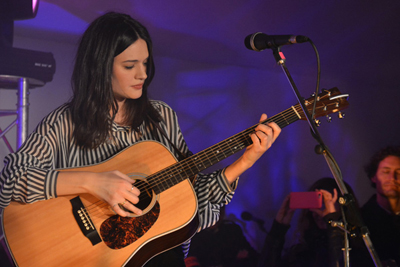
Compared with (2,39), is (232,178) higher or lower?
lower

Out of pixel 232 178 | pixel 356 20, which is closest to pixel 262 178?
pixel 356 20

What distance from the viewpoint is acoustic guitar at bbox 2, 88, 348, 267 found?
148cm

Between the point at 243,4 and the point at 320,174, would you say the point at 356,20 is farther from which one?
the point at 320,174

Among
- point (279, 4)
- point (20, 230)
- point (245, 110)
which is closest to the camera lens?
point (20, 230)

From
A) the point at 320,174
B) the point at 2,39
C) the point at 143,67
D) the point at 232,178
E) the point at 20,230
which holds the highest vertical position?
the point at 2,39

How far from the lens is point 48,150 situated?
67.0 inches

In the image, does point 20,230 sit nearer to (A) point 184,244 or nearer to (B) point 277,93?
(A) point 184,244

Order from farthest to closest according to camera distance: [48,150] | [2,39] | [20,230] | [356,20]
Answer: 1. [356,20]
2. [2,39]
3. [48,150]
4. [20,230]

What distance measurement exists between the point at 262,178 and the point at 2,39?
3858 mm

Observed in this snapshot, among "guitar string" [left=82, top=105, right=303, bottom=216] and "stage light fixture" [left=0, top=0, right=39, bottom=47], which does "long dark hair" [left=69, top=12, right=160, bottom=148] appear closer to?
"guitar string" [left=82, top=105, right=303, bottom=216]

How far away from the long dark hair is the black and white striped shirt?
0.06m

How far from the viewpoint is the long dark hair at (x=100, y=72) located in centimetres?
182

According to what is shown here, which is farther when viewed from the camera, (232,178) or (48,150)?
(232,178)

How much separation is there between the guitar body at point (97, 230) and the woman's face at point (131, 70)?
45cm
